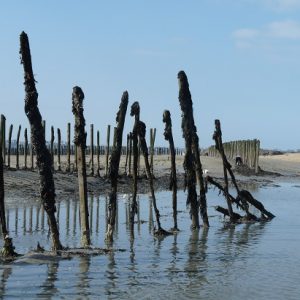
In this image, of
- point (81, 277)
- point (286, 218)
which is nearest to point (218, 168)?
point (286, 218)

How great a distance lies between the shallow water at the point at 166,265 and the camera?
8148 mm

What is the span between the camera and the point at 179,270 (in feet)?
31.7

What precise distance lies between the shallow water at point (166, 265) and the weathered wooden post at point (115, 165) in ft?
1.36

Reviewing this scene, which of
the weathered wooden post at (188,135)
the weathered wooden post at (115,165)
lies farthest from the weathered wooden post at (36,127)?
the weathered wooden post at (188,135)

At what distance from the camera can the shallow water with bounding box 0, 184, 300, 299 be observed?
815cm

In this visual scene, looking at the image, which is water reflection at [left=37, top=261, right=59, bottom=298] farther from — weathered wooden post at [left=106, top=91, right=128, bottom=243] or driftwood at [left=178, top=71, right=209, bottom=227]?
driftwood at [left=178, top=71, right=209, bottom=227]

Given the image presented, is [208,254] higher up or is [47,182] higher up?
[47,182]

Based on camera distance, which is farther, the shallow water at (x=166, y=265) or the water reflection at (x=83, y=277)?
the shallow water at (x=166, y=265)

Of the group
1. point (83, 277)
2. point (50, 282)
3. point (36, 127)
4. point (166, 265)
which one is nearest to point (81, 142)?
point (36, 127)

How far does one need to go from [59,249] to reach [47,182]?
3.84 feet

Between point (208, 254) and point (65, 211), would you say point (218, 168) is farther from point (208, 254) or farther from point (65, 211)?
point (208, 254)

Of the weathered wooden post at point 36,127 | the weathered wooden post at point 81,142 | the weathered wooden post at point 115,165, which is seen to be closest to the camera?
the weathered wooden post at point 36,127

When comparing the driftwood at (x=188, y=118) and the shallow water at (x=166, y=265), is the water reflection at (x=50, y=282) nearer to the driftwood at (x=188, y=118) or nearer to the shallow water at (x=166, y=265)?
the shallow water at (x=166, y=265)

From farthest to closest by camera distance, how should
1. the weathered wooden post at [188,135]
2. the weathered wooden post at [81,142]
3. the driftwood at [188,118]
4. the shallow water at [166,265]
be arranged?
1. the driftwood at [188,118]
2. the weathered wooden post at [188,135]
3. the weathered wooden post at [81,142]
4. the shallow water at [166,265]
